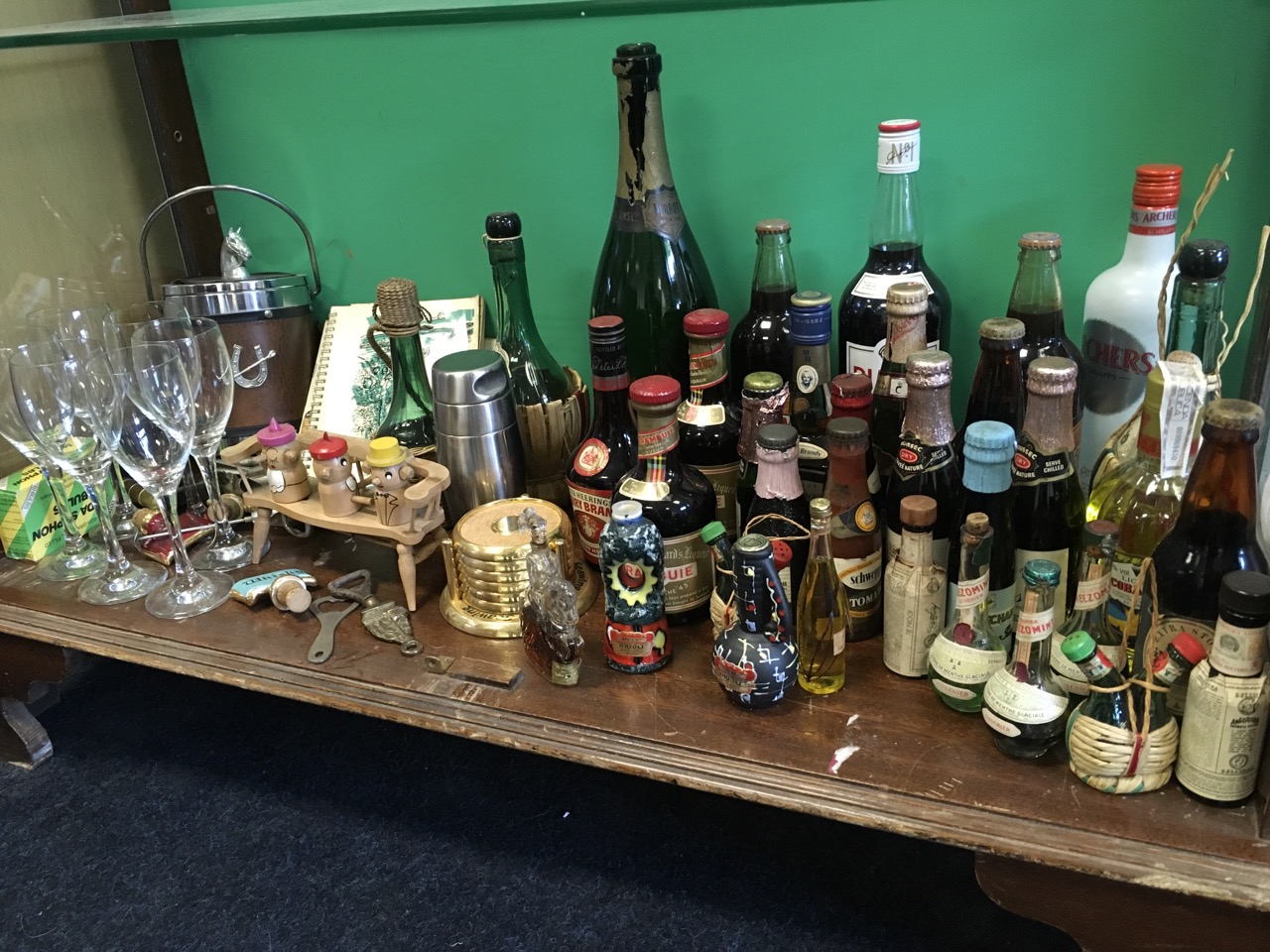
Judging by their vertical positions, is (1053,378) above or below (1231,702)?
above

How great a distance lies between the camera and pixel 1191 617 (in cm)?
63

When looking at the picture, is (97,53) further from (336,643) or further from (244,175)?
(336,643)

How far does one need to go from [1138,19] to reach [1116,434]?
0.99 ft

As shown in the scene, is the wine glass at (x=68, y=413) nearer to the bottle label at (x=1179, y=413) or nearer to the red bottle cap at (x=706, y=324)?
the red bottle cap at (x=706, y=324)

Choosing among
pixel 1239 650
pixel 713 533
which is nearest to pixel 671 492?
pixel 713 533

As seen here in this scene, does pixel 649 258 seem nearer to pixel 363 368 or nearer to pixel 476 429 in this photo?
pixel 476 429

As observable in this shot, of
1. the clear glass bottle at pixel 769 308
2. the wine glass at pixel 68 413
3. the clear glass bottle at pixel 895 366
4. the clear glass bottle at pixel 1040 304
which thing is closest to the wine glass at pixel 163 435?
the wine glass at pixel 68 413

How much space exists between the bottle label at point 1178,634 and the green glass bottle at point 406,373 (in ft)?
2.04

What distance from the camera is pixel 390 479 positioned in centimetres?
85

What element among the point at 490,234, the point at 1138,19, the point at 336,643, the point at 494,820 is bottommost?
the point at 494,820

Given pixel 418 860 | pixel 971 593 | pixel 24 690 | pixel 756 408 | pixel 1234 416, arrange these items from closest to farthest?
pixel 1234 416 → pixel 971 593 → pixel 756 408 → pixel 418 860 → pixel 24 690

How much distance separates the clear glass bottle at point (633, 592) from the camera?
74cm

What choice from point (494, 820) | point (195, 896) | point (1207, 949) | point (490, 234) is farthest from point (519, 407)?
point (1207, 949)

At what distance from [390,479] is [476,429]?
9 cm
